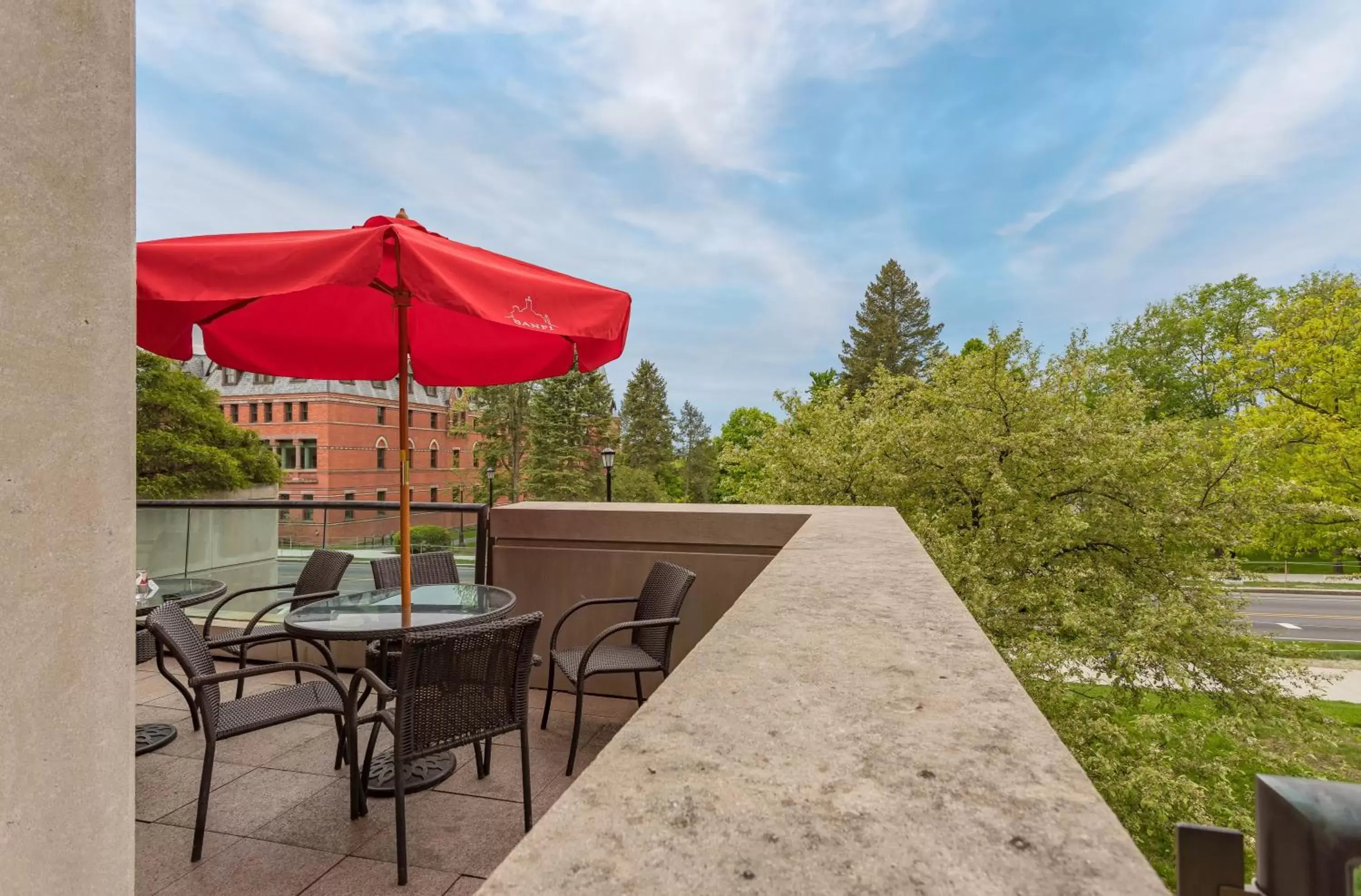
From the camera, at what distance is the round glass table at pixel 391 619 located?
2.94 m

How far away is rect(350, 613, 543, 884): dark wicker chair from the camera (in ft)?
8.21

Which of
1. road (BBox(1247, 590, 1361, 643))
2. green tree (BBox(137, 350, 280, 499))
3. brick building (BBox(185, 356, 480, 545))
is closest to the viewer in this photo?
road (BBox(1247, 590, 1361, 643))

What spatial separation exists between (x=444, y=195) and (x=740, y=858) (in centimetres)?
5817

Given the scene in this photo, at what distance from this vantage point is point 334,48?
417 inches

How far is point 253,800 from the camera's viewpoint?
9.84 feet

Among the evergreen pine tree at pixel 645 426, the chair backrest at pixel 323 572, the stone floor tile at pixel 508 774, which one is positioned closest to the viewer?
the stone floor tile at pixel 508 774

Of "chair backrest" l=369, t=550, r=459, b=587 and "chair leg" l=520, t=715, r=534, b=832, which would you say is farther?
"chair backrest" l=369, t=550, r=459, b=587

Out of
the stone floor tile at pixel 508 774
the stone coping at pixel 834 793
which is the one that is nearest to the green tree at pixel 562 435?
the stone floor tile at pixel 508 774

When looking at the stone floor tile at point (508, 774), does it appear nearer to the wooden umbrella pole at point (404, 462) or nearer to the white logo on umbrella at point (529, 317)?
the wooden umbrella pole at point (404, 462)

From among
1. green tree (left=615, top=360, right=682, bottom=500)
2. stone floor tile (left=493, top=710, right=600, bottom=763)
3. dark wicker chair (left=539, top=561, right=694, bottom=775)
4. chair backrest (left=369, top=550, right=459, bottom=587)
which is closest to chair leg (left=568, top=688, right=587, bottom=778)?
dark wicker chair (left=539, top=561, right=694, bottom=775)

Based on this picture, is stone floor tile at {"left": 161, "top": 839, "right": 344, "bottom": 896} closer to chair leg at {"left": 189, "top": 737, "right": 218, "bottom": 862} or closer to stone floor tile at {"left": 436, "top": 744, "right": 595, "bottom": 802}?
chair leg at {"left": 189, "top": 737, "right": 218, "bottom": 862}

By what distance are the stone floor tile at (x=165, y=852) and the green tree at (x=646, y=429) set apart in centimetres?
4689

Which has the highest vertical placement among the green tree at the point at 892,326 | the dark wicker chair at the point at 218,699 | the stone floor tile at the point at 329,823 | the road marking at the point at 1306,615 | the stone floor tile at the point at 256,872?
the green tree at the point at 892,326

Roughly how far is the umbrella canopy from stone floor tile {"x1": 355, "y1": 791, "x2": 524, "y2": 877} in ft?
6.76
